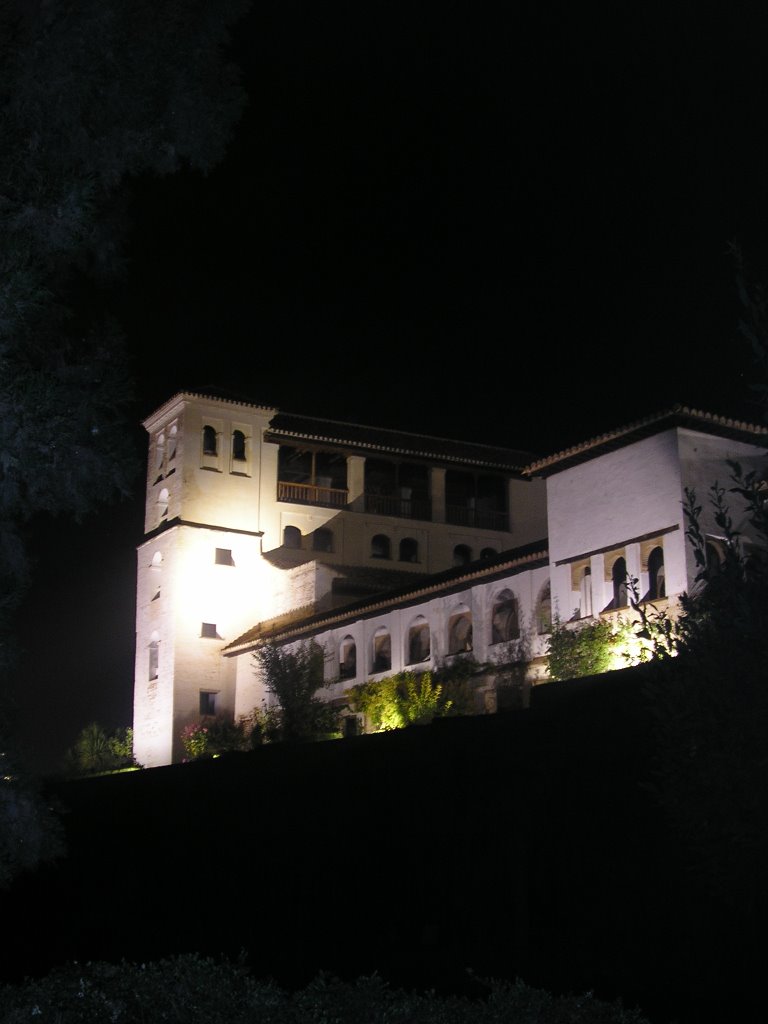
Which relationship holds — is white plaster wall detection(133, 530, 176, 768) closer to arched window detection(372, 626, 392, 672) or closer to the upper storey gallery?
the upper storey gallery

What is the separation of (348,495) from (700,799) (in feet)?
126

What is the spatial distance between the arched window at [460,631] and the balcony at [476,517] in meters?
12.9

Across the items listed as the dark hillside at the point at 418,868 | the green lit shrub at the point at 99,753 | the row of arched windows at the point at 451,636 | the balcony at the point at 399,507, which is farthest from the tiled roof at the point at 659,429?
the green lit shrub at the point at 99,753

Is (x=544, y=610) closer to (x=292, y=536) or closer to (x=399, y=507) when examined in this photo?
(x=292, y=536)

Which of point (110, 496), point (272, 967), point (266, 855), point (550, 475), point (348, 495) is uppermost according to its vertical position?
point (348, 495)

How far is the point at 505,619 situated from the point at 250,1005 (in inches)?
1012

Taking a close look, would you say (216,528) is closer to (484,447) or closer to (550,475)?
(484,447)

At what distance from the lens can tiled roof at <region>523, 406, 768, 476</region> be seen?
25.1 meters

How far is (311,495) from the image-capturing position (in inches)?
1837

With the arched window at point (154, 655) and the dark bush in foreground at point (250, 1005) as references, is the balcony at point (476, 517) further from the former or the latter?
the dark bush in foreground at point (250, 1005)

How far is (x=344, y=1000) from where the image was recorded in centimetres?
787

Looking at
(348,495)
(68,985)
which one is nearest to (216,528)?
(348,495)

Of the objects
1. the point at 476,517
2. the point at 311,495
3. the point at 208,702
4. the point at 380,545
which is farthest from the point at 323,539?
the point at 208,702

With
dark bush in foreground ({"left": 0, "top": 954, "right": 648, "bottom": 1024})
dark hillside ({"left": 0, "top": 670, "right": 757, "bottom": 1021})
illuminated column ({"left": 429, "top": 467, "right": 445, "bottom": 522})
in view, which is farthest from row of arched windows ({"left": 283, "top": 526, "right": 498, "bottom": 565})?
dark bush in foreground ({"left": 0, "top": 954, "right": 648, "bottom": 1024})
